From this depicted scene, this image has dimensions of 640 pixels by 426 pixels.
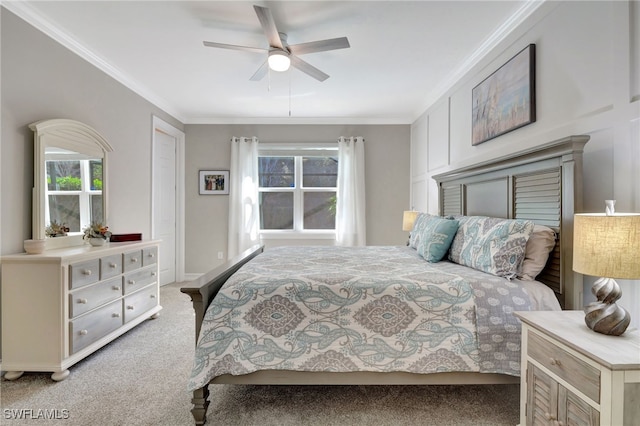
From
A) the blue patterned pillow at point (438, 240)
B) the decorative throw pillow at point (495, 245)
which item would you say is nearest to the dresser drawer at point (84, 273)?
the blue patterned pillow at point (438, 240)

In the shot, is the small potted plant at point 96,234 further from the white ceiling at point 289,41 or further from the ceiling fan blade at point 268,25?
the ceiling fan blade at point 268,25

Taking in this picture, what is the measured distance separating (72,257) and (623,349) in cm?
299

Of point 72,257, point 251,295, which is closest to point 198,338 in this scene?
point 251,295

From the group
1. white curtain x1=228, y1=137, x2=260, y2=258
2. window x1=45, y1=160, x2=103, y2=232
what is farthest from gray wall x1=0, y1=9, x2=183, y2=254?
white curtain x1=228, y1=137, x2=260, y2=258

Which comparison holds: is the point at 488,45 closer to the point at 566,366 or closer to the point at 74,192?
the point at 566,366

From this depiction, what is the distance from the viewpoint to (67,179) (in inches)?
95.8

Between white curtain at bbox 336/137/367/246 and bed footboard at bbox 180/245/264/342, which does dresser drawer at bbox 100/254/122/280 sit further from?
white curtain at bbox 336/137/367/246

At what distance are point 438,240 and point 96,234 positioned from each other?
2.91 meters

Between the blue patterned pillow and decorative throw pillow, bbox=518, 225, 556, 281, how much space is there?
52 centimetres

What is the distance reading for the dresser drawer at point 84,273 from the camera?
2014mm

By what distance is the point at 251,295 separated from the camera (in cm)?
153

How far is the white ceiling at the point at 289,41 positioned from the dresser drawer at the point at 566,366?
2.18 metres

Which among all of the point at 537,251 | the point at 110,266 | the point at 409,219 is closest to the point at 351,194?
the point at 409,219

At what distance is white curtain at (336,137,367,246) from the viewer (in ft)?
14.6
